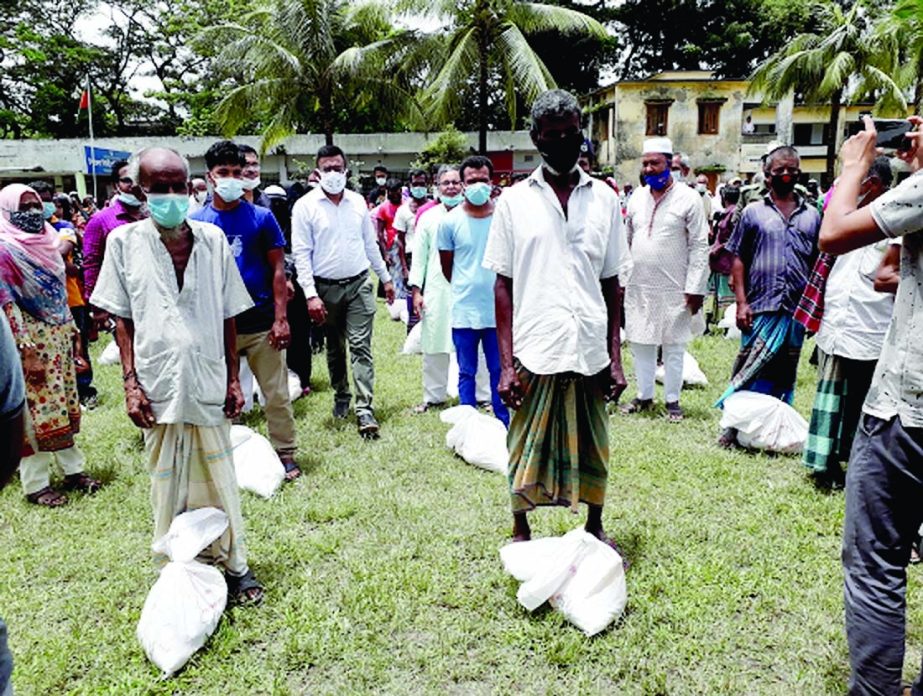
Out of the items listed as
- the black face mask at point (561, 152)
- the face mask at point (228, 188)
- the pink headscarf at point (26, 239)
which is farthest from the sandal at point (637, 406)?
the pink headscarf at point (26, 239)

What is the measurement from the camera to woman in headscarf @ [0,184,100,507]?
4.22 meters

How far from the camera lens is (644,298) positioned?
222 inches

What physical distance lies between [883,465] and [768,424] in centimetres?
270

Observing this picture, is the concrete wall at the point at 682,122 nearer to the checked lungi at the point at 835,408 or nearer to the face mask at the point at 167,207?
the checked lungi at the point at 835,408

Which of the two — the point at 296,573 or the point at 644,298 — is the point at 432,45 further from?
the point at 296,573

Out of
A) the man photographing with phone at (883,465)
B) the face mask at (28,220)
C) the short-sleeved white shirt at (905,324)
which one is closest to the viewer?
the short-sleeved white shirt at (905,324)

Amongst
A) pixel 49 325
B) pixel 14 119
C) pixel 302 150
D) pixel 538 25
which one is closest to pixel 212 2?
pixel 302 150

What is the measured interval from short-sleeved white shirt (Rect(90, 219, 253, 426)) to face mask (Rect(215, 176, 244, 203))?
1.21 meters

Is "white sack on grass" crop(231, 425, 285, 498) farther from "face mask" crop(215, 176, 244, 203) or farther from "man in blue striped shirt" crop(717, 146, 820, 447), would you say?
"man in blue striped shirt" crop(717, 146, 820, 447)

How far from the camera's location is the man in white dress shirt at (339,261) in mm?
5375

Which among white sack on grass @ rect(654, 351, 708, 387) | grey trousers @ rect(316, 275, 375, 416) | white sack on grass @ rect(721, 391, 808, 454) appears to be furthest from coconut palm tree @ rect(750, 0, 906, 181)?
grey trousers @ rect(316, 275, 375, 416)

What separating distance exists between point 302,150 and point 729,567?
96.5 feet

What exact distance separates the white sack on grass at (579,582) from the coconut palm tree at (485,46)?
48.4 ft

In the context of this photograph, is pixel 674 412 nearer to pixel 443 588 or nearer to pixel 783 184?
pixel 783 184
